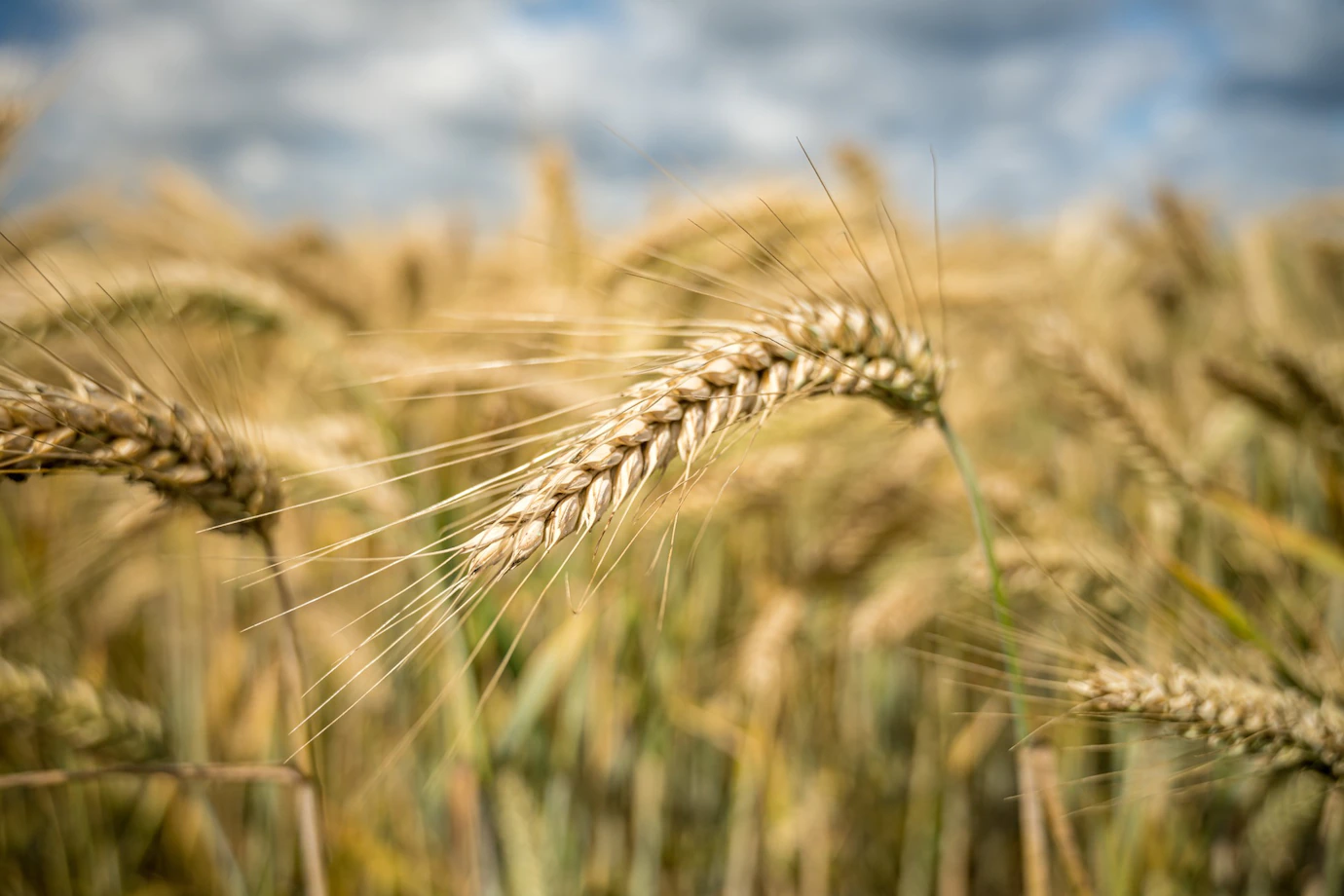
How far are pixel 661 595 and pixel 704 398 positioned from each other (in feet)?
3.68

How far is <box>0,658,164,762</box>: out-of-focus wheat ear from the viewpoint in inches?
41.6

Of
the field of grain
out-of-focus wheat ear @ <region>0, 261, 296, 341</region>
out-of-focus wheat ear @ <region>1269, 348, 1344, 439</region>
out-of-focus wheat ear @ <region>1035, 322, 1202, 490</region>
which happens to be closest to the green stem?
the field of grain

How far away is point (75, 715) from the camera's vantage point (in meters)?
1.08

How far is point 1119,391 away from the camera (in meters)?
1.45

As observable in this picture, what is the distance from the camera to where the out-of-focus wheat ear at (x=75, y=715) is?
3.46 feet

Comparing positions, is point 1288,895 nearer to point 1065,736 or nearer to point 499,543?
point 1065,736

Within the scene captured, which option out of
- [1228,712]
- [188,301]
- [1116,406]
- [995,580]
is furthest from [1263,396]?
[188,301]

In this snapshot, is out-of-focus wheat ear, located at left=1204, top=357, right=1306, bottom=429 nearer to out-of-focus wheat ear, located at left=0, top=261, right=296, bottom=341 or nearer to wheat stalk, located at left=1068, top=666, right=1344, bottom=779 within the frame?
wheat stalk, located at left=1068, top=666, right=1344, bottom=779

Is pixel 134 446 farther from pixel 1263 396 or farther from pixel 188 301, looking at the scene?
pixel 1263 396

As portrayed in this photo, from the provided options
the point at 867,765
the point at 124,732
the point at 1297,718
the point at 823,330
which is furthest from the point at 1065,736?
the point at 124,732

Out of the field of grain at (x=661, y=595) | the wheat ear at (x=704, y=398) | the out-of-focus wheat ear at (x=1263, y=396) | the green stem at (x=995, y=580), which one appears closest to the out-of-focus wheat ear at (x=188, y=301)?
the field of grain at (x=661, y=595)

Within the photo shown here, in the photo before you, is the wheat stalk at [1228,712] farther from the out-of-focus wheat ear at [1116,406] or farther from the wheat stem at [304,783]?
the wheat stem at [304,783]

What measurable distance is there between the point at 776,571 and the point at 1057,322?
0.90 m

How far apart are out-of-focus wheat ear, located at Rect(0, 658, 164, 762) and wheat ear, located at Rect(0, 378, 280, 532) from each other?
18.2 inches
